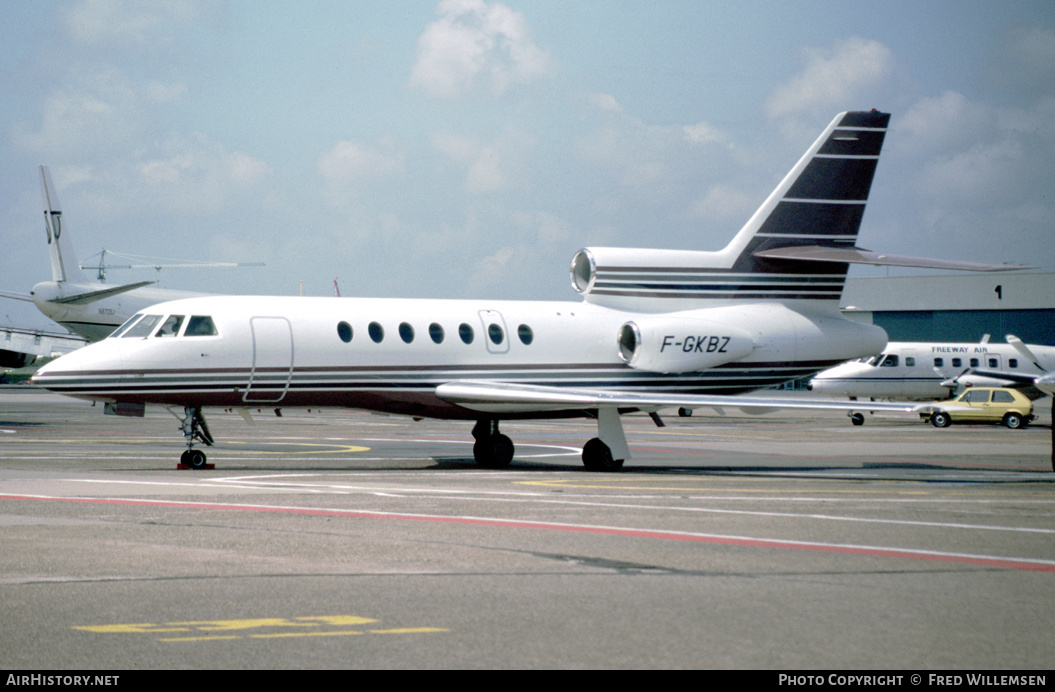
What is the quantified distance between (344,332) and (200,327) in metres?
2.54

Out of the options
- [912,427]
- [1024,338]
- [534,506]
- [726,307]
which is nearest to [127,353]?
[534,506]

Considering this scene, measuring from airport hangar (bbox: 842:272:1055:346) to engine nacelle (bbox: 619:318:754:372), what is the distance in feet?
238

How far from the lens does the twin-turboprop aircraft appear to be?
2095 cm

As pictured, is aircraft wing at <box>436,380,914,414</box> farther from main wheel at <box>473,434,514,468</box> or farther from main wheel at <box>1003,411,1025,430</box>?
main wheel at <box>1003,411,1025,430</box>

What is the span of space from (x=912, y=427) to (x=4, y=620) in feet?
135

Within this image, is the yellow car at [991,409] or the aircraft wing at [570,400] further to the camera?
the yellow car at [991,409]

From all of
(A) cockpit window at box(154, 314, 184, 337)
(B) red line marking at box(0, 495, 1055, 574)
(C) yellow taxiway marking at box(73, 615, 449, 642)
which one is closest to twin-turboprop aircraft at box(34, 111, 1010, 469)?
(A) cockpit window at box(154, 314, 184, 337)

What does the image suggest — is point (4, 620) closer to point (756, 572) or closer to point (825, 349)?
point (756, 572)

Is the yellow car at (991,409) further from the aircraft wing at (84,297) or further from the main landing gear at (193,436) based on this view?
the aircraft wing at (84,297)

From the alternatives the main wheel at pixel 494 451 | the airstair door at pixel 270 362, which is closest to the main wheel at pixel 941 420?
the main wheel at pixel 494 451

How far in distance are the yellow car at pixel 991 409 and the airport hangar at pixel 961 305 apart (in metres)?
45.8

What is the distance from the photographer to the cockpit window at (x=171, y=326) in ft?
68.8

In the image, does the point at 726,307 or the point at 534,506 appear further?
the point at 726,307

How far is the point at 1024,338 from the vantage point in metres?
91.9
